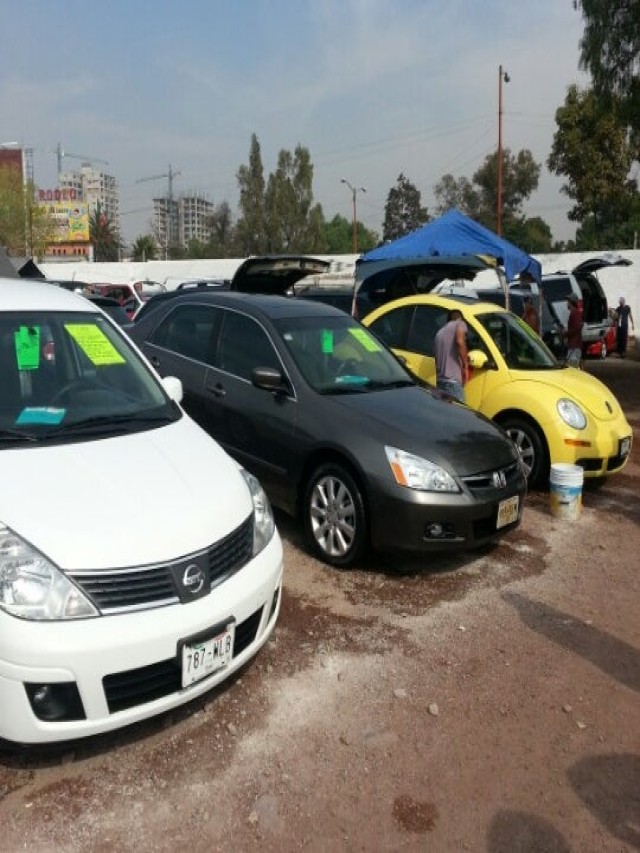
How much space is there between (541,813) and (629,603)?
2.16 meters

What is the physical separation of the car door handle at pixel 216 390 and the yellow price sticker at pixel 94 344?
142 centimetres

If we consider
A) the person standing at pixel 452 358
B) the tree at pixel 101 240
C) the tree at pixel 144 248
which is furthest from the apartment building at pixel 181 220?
the person standing at pixel 452 358

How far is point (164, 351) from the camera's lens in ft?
20.3

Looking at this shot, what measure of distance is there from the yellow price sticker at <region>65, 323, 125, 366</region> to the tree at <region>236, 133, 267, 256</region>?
201 ft

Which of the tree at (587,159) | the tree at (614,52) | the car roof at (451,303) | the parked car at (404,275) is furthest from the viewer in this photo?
the tree at (587,159)

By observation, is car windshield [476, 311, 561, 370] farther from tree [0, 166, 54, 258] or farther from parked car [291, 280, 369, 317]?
tree [0, 166, 54, 258]

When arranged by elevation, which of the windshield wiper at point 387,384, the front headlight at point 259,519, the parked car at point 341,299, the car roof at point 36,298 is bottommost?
the front headlight at point 259,519

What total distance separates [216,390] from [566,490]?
2960 mm

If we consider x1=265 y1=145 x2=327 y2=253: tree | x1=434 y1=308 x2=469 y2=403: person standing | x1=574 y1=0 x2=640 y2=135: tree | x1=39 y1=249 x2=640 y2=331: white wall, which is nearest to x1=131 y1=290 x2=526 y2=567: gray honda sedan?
x1=434 y1=308 x2=469 y2=403: person standing

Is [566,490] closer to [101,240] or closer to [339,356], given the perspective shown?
[339,356]

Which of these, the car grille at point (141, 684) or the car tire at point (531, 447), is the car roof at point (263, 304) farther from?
the car grille at point (141, 684)

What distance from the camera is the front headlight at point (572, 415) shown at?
20.9 feet

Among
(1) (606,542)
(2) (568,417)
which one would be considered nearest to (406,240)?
(2) (568,417)

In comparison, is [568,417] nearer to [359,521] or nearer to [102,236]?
[359,521]
